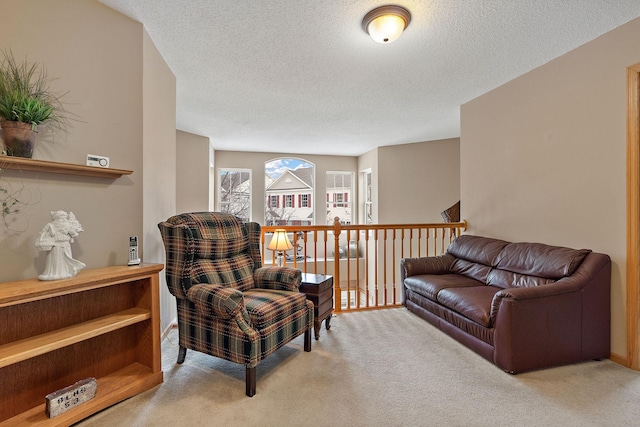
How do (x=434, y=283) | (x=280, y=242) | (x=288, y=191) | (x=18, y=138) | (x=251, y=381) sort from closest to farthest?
1. (x=18, y=138)
2. (x=251, y=381)
3. (x=434, y=283)
4. (x=280, y=242)
5. (x=288, y=191)

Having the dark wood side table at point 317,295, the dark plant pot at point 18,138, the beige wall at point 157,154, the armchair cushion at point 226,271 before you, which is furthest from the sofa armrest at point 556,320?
the dark plant pot at point 18,138

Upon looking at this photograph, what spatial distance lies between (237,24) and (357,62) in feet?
3.63

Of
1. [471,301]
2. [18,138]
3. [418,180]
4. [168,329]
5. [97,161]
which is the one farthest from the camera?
[418,180]

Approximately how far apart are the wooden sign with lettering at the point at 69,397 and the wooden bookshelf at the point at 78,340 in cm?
3

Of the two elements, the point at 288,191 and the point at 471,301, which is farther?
the point at 288,191

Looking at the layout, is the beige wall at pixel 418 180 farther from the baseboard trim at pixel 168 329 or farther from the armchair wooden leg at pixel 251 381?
the armchair wooden leg at pixel 251 381

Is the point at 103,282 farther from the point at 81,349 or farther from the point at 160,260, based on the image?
the point at 160,260

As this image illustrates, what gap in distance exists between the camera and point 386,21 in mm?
2010

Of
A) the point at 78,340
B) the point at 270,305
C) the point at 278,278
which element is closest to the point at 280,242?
the point at 278,278

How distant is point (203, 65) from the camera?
2738 millimetres

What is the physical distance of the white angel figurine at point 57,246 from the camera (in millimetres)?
1517

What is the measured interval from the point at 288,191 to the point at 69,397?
545 cm

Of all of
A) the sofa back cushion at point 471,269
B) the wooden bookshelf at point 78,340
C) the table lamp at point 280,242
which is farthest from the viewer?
the table lamp at point 280,242

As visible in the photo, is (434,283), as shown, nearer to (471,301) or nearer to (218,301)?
(471,301)
